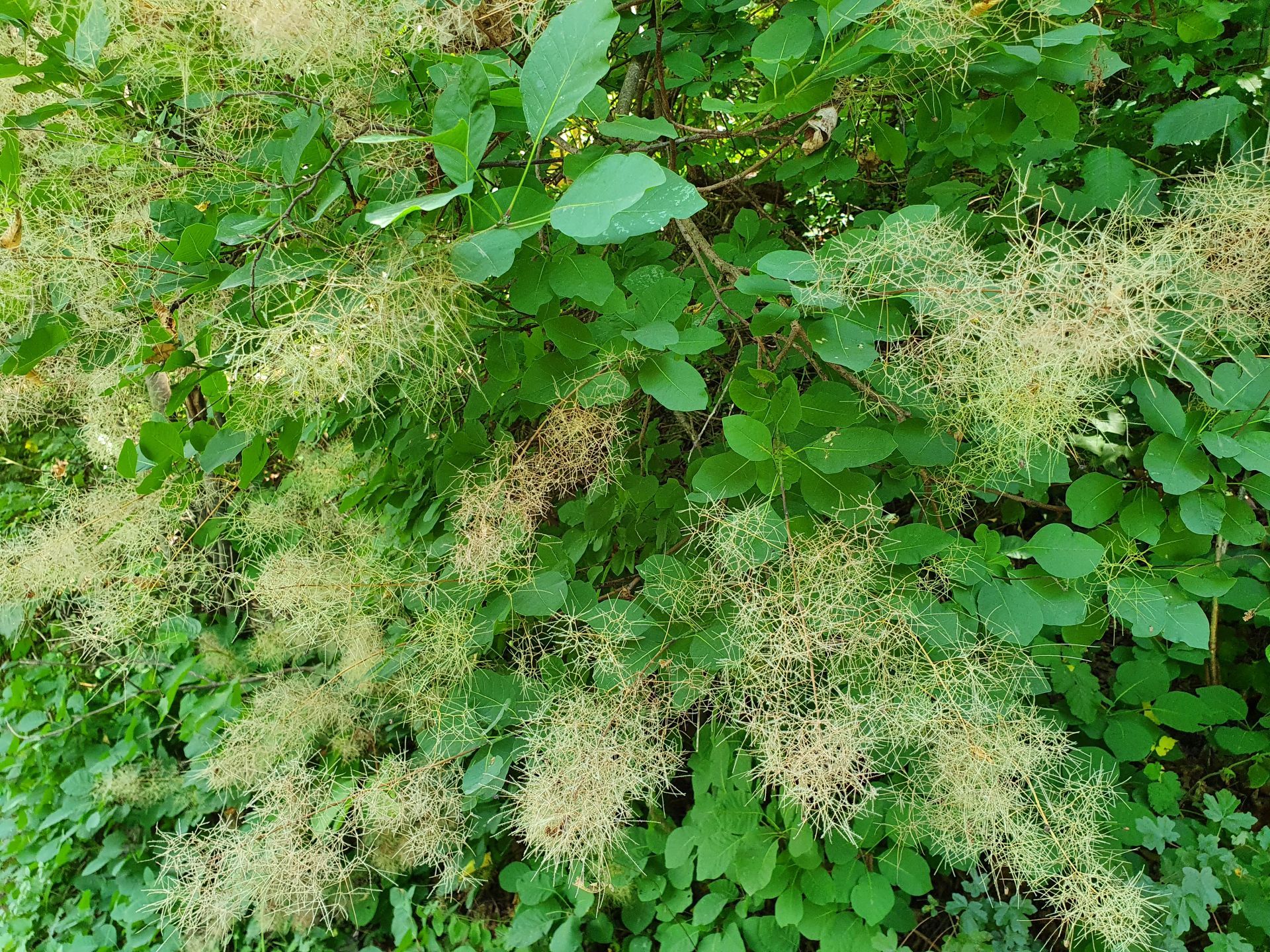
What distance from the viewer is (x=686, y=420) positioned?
59.7 inches

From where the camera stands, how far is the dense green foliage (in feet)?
2.99

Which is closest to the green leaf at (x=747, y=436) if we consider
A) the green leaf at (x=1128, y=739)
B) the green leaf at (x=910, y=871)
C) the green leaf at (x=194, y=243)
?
the green leaf at (x=194, y=243)

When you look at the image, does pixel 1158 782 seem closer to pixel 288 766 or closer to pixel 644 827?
pixel 644 827

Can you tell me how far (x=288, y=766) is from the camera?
152cm

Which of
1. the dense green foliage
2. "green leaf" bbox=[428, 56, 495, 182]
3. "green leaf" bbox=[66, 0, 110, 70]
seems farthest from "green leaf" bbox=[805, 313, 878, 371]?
"green leaf" bbox=[66, 0, 110, 70]

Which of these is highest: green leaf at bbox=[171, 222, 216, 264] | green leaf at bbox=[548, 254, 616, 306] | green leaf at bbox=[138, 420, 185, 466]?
green leaf at bbox=[171, 222, 216, 264]

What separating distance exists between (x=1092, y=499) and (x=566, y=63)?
968mm

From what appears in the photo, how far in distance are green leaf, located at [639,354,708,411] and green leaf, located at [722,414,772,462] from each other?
5 centimetres

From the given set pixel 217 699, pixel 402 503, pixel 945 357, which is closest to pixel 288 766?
pixel 402 503

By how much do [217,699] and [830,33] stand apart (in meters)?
2.48

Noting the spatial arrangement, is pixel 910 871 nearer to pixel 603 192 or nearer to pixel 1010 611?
pixel 1010 611

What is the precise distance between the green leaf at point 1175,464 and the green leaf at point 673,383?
0.62 m

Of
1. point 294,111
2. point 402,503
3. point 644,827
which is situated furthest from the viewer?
point 644,827

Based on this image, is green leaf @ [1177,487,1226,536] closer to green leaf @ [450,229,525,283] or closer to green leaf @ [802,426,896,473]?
green leaf @ [802,426,896,473]
